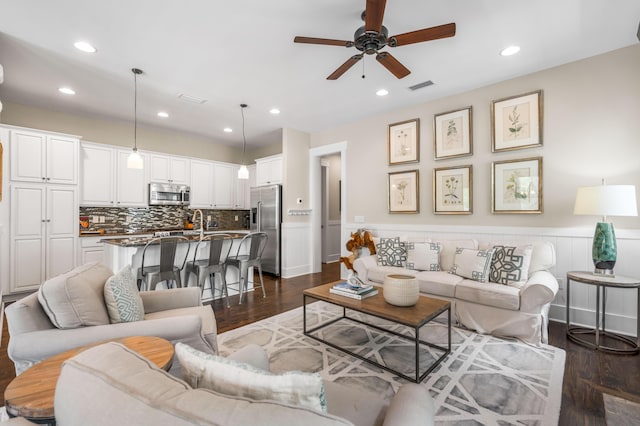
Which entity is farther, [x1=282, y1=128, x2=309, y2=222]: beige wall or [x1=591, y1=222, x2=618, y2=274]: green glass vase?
[x1=282, y1=128, x2=309, y2=222]: beige wall

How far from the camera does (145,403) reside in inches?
23.9

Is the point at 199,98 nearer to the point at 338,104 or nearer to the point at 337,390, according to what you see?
the point at 338,104

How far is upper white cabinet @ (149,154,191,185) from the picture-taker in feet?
18.3

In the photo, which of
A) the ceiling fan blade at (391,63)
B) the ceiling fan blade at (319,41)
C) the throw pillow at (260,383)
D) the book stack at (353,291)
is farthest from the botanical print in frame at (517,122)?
the throw pillow at (260,383)

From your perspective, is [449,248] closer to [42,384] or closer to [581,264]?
[581,264]

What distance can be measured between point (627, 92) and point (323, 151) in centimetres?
416

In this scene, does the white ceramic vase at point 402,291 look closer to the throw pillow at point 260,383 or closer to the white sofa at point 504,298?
the white sofa at point 504,298

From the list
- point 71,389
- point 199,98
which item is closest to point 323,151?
point 199,98

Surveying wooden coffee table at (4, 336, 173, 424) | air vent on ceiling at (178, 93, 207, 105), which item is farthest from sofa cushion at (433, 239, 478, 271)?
air vent on ceiling at (178, 93, 207, 105)

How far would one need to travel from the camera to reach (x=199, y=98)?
13.7 feet

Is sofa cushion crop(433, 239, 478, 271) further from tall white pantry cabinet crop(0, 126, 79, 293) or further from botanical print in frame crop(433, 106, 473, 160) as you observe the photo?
tall white pantry cabinet crop(0, 126, 79, 293)

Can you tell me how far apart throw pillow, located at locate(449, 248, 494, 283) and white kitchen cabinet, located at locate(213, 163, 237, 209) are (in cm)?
507

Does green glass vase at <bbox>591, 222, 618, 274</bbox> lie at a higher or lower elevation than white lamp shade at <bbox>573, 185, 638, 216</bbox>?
lower

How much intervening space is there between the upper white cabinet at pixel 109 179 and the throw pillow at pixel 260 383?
542 cm
